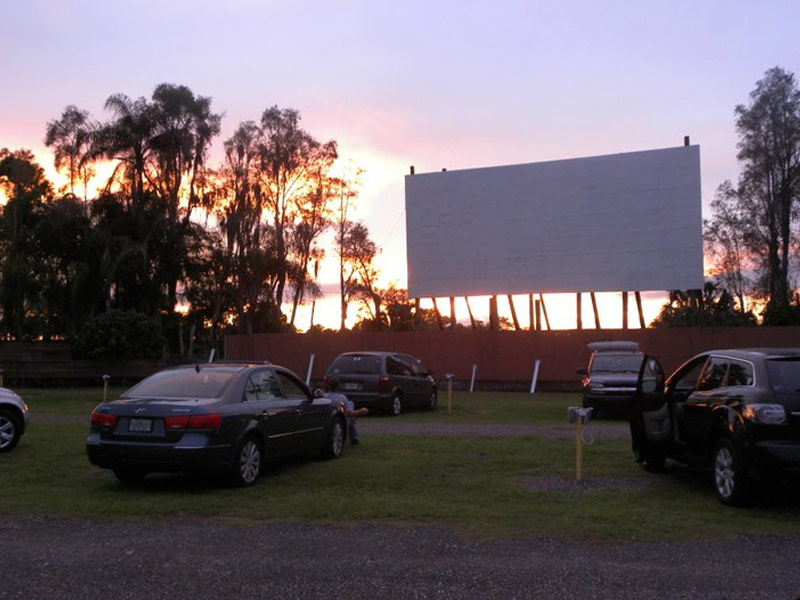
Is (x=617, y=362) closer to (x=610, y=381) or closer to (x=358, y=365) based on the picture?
(x=610, y=381)

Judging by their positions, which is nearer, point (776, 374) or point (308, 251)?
point (776, 374)

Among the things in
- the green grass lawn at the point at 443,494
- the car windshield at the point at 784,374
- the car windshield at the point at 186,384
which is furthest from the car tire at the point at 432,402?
the car windshield at the point at 784,374

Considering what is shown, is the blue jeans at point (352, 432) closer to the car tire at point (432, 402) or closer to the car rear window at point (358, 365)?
the car rear window at point (358, 365)

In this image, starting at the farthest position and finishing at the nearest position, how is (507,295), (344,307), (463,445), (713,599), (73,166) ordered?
1. (344,307)
2. (73,166)
3. (507,295)
4. (463,445)
5. (713,599)

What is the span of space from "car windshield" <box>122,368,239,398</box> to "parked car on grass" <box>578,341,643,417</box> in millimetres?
10760

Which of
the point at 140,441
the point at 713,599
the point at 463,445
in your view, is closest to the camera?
the point at 713,599

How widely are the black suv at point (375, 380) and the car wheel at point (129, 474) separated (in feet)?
31.2

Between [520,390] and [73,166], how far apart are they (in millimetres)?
27409

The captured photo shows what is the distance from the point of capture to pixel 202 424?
973cm

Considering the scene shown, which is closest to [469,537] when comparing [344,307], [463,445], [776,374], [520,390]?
[776,374]

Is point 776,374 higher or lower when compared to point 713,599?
higher

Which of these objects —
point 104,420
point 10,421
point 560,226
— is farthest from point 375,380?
point 560,226

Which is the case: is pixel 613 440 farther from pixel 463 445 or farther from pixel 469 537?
pixel 469 537

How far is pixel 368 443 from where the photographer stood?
585 inches
